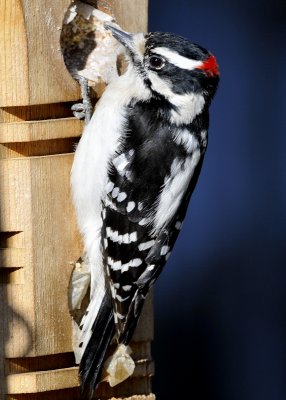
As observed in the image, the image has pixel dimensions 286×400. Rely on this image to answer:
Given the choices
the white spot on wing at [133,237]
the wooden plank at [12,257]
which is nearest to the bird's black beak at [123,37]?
the white spot on wing at [133,237]

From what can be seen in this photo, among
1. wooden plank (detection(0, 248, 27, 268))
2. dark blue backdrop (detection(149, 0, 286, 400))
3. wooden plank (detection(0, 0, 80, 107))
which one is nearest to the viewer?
wooden plank (detection(0, 0, 80, 107))

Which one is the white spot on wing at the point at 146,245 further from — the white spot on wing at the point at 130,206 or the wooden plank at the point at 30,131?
the wooden plank at the point at 30,131

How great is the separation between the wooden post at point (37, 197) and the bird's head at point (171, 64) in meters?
0.14

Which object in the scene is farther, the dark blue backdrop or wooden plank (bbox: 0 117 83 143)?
the dark blue backdrop

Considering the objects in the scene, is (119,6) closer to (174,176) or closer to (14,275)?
(174,176)

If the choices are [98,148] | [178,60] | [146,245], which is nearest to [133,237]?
[146,245]

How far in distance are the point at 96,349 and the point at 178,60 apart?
97cm

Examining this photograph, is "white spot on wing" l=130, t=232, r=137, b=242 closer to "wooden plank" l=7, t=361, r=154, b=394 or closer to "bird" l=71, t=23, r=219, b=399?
"bird" l=71, t=23, r=219, b=399

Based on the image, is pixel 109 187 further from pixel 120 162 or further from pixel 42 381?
pixel 42 381

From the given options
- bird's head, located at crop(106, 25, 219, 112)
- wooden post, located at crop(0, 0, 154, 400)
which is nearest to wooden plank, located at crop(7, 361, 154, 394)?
wooden post, located at crop(0, 0, 154, 400)

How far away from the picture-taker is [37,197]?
3801 millimetres

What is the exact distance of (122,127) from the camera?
151 inches

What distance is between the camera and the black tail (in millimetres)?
3855

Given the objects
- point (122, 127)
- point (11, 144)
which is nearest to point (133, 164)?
point (122, 127)
